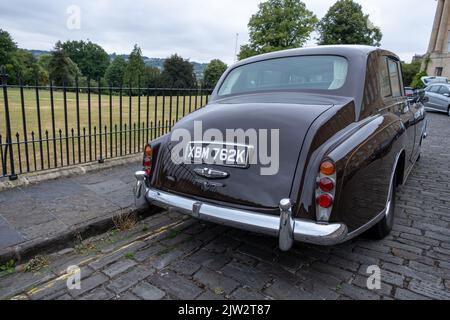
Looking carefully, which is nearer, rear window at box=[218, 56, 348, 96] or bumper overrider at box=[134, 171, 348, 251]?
bumper overrider at box=[134, 171, 348, 251]

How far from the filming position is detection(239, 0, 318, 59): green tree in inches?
1547

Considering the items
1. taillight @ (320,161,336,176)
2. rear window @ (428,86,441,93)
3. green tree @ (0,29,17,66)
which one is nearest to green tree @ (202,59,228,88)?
taillight @ (320,161,336,176)

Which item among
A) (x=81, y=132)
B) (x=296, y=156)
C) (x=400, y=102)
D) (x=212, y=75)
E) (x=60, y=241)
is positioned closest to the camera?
(x=296, y=156)

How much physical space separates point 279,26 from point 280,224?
4158 centimetres

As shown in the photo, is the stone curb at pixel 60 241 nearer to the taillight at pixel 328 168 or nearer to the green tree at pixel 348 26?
the taillight at pixel 328 168

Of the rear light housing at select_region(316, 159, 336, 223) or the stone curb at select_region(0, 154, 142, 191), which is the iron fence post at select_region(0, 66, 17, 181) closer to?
the stone curb at select_region(0, 154, 142, 191)

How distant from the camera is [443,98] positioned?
15547 millimetres

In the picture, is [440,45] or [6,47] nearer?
[440,45]

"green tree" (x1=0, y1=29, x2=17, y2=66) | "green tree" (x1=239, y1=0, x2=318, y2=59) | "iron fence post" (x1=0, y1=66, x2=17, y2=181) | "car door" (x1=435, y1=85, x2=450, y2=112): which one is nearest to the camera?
"iron fence post" (x1=0, y1=66, x2=17, y2=181)

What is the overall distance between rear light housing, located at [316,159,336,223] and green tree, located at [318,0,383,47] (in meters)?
44.3

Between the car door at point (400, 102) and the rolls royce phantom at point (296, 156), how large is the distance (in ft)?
1.30

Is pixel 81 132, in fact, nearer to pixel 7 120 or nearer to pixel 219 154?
pixel 7 120

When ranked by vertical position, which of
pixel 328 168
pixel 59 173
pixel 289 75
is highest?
pixel 289 75

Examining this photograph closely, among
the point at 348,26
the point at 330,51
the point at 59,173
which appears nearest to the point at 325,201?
the point at 330,51
